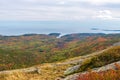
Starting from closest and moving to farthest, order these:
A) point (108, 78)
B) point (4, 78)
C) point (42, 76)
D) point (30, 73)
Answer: point (108, 78), point (4, 78), point (42, 76), point (30, 73)

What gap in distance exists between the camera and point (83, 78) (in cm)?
1134

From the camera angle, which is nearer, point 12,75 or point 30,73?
point 12,75

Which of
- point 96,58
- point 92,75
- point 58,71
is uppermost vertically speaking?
point 92,75

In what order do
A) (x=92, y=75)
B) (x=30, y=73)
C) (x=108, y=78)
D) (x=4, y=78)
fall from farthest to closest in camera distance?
1. (x=30, y=73)
2. (x=4, y=78)
3. (x=92, y=75)
4. (x=108, y=78)

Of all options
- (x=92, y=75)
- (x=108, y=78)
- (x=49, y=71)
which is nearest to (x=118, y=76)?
(x=108, y=78)

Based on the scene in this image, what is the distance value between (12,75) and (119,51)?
→ 8844 millimetres

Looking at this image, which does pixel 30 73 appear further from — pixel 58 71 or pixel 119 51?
pixel 119 51

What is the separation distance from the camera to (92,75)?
11.9 meters

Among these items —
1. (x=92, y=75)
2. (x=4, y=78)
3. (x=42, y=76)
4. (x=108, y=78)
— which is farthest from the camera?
(x=42, y=76)

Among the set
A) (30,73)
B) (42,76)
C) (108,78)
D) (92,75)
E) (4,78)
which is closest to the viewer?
(108,78)

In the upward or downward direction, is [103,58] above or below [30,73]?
above

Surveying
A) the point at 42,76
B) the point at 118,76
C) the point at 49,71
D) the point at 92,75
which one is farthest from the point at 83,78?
the point at 49,71

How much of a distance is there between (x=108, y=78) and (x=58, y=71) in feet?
→ 46.5

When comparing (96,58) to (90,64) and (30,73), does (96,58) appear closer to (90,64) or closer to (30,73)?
(90,64)
